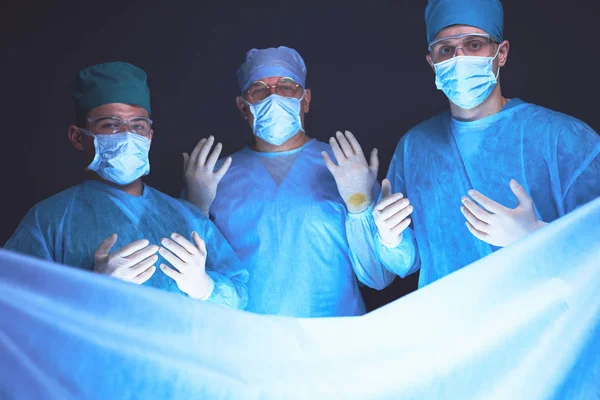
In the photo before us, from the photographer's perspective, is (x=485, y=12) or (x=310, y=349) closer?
(x=310, y=349)

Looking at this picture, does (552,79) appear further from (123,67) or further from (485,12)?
(123,67)

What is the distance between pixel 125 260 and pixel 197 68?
146cm

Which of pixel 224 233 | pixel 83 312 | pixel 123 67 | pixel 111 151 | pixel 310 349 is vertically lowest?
pixel 224 233

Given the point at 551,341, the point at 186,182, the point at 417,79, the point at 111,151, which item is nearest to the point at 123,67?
the point at 111,151

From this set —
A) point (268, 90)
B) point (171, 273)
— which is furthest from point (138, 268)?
point (268, 90)

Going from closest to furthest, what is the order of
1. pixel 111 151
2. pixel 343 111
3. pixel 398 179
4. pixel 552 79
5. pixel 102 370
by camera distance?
pixel 102 370 → pixel 111 151 → pixel 398 179 → pixel 552 79 → pixel 343 111

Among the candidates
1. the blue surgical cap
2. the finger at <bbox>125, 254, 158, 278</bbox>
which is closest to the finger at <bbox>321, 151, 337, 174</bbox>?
the blue surgical cap

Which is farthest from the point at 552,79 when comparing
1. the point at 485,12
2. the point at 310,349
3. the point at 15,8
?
the point at 15,8

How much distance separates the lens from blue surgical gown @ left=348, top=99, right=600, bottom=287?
1.93 m

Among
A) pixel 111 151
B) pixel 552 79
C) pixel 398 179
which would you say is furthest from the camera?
pixel 552 79

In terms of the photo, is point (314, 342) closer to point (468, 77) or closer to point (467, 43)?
point (468, 77)

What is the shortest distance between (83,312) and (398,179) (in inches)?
47.6

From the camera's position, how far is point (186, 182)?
2371 millimetres

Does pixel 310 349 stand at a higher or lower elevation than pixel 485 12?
lower
